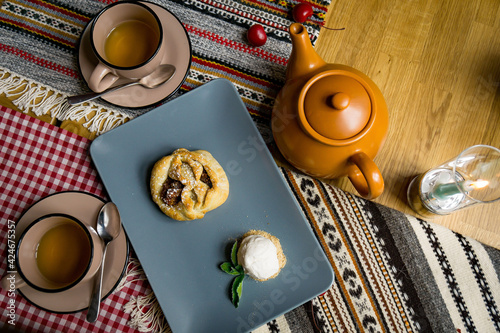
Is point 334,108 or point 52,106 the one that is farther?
point 52,106

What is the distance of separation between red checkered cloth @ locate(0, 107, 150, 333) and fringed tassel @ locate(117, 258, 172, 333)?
0.01 m

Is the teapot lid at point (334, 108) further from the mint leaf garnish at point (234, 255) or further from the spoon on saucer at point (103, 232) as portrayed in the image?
the spoon on saucer at point (103, 232)

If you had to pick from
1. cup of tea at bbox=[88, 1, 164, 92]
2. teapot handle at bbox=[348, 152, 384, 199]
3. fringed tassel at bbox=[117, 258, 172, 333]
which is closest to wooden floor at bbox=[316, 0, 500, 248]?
teapot handle at bbox=[348, 152, 384, 199]

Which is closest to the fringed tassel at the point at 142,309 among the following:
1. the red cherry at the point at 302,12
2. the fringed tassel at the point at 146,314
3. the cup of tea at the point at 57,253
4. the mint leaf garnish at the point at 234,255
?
the fringed tassel at the point at 146,314

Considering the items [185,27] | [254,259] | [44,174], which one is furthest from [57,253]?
[185,27]

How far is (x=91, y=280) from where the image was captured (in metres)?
0.86

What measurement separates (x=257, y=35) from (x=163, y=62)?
0.25 metres

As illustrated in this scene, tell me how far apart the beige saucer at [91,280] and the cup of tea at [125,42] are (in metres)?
0.28

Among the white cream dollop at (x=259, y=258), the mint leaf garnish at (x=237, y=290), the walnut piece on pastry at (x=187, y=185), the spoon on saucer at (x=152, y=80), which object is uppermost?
the spoon on saucer at (x=152, y=80)

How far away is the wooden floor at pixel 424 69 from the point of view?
969 millimetres

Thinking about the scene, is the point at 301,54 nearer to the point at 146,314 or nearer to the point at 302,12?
the point at 302,12

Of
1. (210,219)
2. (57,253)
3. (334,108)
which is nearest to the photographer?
(334,108)

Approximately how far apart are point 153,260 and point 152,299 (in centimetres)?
10

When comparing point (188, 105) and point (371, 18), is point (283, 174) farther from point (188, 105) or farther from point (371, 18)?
point (371, 18)
